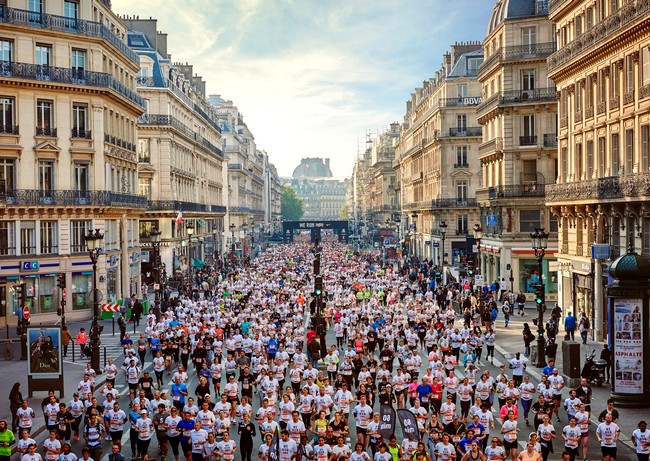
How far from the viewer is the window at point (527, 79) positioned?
54438 mm

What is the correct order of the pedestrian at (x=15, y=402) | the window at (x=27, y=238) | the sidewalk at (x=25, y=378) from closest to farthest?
the pedestrian at (x=15, y=402) → the sidewalk at (x=25, y=378) → the window at (x=27, y=238)

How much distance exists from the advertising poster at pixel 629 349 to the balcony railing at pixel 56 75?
33653mm

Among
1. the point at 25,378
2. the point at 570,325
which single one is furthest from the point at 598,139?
the point at 25,378

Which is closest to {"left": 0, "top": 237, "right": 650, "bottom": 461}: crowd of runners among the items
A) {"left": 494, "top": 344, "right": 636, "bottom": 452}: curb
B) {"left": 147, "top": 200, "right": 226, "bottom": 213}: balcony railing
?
{"left": 494, "top": 344, "right": 636, "bottom": 452}: curb

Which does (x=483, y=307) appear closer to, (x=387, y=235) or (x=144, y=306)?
(x=144, y=306)

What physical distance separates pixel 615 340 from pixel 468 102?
5806cm

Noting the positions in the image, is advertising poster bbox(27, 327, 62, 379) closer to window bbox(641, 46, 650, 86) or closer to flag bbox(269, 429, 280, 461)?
flag bbox(269, 429, 280, 461)

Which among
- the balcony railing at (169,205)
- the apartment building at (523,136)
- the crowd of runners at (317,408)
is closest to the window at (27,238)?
the crowd of runners at (317,408)

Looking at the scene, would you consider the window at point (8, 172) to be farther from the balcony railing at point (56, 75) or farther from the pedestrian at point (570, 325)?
the pedestrian at point (570, 325)

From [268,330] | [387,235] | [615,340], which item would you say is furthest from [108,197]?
[387,235]

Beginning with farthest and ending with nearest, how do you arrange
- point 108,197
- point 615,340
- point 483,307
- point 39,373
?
1. point 108,197
2. point 483,307
3. point 39,373
4. point 615,340

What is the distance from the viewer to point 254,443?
2062 cm

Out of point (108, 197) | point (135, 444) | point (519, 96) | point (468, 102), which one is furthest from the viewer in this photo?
point (468, 102)

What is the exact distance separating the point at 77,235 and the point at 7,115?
780 centimetres
